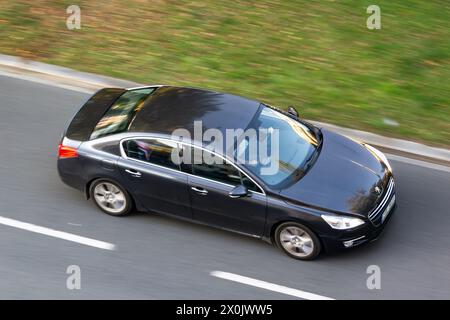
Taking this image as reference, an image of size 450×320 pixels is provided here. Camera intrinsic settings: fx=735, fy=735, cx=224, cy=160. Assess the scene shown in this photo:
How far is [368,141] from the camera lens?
11.6 meters

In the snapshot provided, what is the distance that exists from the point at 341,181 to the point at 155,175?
93.8 inches

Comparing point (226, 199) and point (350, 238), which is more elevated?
point (226, 199)

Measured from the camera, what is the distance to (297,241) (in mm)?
9273

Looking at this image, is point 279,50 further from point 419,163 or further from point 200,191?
point 200,191

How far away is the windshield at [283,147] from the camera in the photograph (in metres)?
9.20

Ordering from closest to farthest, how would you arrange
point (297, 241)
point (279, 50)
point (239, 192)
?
point (239, 192) → point (297, 241) → point (279, 50)

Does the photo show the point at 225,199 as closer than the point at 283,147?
Yes

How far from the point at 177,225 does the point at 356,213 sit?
7.91ft

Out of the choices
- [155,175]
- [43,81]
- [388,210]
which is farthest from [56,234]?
[388,210]

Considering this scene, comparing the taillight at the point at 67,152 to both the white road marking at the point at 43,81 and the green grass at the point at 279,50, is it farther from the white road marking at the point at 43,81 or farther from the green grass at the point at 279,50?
the green grass at the point at 279,50

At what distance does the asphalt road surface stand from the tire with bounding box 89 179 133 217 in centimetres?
11

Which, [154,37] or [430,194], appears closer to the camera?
[430,194]
